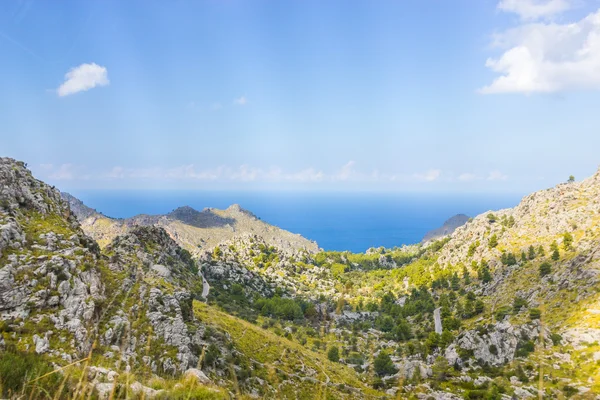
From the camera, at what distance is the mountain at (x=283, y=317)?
9.16 m

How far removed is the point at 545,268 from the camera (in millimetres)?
68812

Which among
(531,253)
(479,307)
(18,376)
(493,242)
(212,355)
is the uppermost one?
(18,376)

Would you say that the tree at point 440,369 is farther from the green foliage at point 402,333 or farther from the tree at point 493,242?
the tree at point 493,242

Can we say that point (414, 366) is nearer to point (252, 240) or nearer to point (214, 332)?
point (214, 332)

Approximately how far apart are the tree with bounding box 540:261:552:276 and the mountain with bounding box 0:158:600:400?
1.85 metres

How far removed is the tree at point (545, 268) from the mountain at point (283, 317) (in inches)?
72.9

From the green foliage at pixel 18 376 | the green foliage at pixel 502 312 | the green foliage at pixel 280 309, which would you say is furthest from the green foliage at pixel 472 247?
the green foliage at pixel 18 376

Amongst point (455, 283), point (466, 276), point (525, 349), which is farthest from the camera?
point (466, 276)

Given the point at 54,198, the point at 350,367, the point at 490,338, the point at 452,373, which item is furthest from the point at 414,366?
the point at 54,198

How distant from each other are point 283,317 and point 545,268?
5647 centimetres

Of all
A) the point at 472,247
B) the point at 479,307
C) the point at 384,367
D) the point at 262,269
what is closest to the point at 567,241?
the point at 479,307

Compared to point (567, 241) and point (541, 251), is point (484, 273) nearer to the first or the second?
point (541, 251)

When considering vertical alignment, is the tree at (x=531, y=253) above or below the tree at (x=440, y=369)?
above

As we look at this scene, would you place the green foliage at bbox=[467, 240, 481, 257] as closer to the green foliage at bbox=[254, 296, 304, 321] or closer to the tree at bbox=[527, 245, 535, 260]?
the tree at bbox=[527, 245, 535, 260]
